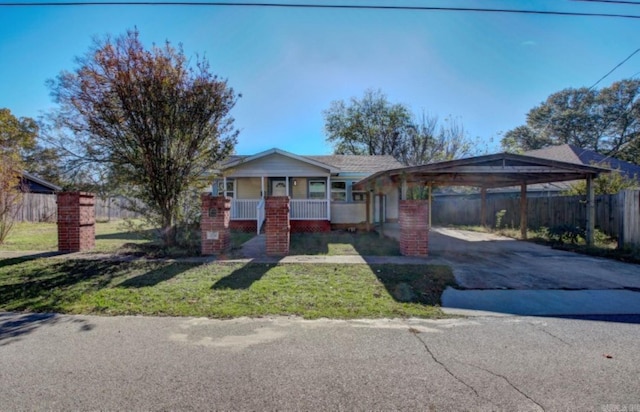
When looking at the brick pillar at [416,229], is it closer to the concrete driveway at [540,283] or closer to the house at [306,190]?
the concrete driveway at [540,283]

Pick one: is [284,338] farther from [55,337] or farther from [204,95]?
[204,95]

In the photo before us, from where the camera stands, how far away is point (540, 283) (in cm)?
598

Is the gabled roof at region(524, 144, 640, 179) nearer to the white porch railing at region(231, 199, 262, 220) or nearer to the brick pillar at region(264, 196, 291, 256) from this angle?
the white porch railing at region(231, 199, 262, 220)

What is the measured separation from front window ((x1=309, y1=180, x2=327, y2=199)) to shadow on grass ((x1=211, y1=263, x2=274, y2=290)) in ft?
32.9

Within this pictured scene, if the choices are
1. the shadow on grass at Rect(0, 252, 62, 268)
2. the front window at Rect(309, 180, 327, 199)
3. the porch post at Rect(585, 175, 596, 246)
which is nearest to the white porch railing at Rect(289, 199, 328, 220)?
the front window at Rect(309, 180, 327, 199)

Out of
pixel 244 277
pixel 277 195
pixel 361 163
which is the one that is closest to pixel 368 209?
pixel 361 163

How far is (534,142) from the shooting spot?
125 feet

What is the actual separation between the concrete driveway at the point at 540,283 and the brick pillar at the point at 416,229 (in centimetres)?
40

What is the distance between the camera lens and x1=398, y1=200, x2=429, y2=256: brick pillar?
8.30 meters

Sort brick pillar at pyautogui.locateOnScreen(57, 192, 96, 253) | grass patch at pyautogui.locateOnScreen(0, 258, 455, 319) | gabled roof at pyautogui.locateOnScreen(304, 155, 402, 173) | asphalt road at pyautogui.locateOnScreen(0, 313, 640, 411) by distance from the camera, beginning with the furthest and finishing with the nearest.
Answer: gabled roof at pyautogui.locateOnScreen(304, 155, 402, 173)
brick pillar at pyautogui.locateOnScreen(57, 192, 96, 253)
grass patch at pyautogui.locateOnScreen(0, 258, 455, 319)
asphalt road at pyautogui.locateOnScreen(0, 313, 640, 411)

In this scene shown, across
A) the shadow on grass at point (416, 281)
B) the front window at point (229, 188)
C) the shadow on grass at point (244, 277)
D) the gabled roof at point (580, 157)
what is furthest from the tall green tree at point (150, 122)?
the gabled roof at point (580, 157)

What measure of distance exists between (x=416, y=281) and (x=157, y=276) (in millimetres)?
4824

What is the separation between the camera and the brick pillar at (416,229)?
327 inches

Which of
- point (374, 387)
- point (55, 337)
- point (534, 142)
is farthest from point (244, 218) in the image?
point (534, 142)
